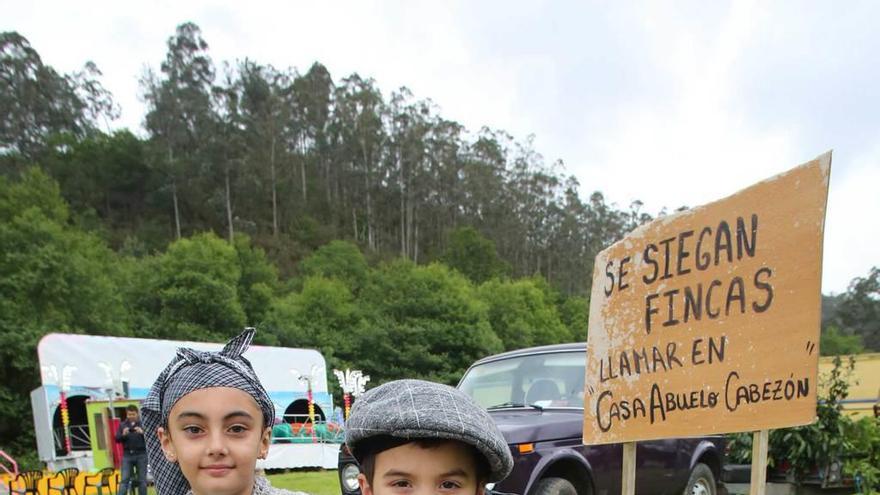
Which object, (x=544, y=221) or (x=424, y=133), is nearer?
(x=424, y=133)

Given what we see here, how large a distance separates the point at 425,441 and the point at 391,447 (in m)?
0.09

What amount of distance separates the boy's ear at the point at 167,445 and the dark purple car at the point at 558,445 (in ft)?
10.6

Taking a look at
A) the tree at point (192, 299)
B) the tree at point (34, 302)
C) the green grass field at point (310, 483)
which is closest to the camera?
the green grass field at point (310, 483)

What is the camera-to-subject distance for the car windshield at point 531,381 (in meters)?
5.69

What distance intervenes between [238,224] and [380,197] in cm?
1559

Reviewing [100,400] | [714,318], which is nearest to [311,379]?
[100,400]

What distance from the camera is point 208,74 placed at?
56844mm

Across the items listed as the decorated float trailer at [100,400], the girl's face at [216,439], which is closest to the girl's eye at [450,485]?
the girl's face at [216,439]

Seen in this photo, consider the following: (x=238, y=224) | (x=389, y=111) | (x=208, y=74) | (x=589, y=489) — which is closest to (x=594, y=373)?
(x=589, y=489)

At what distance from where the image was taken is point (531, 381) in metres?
5.92

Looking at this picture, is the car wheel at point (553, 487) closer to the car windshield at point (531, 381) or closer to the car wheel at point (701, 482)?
the car windshield at point (531, 381)

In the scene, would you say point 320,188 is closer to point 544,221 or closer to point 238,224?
point 238,224

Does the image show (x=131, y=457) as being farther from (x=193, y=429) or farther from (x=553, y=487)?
(x=193, y=429)

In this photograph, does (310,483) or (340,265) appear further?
Answer: (340,265)
